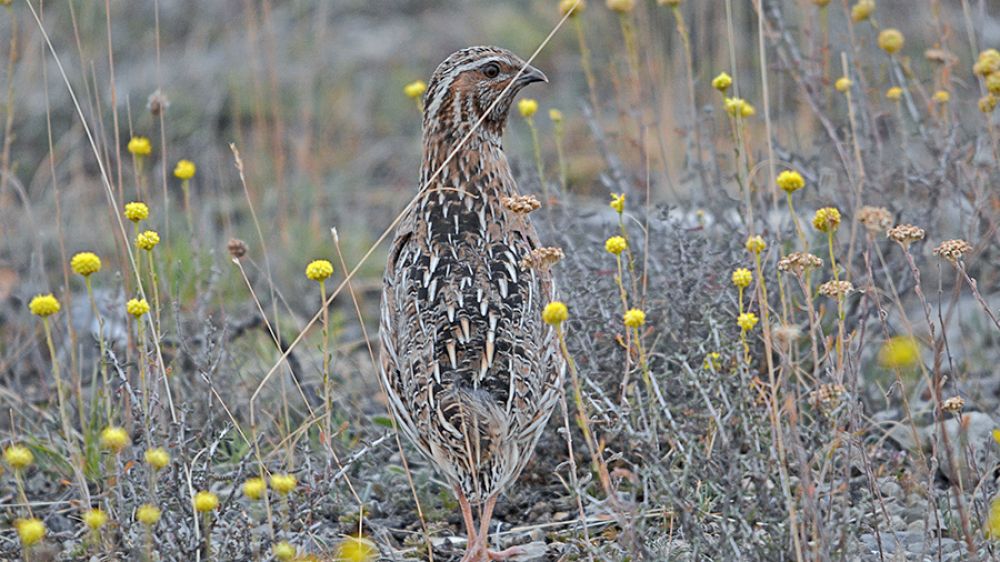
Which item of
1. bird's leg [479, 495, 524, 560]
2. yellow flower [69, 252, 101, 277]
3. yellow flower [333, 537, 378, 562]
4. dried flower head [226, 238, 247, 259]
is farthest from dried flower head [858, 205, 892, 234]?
yellow flower [69, 252, 101, 277]

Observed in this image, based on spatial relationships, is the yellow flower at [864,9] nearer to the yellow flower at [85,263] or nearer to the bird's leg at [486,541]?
the bird's leg at [486,541]

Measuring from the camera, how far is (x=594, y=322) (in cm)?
521

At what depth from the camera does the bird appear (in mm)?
4359

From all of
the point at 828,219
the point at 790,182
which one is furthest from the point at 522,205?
the point at 828,219

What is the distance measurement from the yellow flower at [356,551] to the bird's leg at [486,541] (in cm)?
36

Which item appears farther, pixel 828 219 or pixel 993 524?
pixel 828 219

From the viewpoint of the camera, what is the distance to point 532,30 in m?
11.5

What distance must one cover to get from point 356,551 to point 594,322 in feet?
5.92

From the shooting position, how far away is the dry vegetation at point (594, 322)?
400 cm

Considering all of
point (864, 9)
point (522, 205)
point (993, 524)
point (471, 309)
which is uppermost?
point (864, 9)

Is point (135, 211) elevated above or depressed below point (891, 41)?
below

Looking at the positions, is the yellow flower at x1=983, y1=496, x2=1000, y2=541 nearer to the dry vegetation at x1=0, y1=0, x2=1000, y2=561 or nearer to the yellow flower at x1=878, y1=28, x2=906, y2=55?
the dry vegetation at x1=0, y1=0, x2=1000, y2=561

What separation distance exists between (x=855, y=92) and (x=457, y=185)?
79.0 inches

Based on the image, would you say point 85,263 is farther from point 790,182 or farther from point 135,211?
point 790,182
